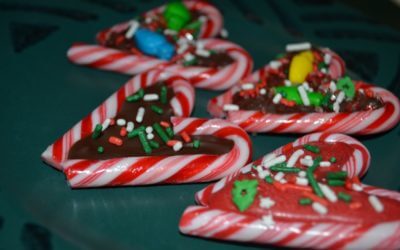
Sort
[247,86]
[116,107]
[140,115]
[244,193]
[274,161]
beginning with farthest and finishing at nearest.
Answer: [247,86] < [116,107] < [140,115] < [274,161] < [244,193]

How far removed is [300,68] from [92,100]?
1163 millimetres

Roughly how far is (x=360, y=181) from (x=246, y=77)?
91 cm

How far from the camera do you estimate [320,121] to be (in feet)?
10.3

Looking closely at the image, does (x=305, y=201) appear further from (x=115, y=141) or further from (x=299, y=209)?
(x=115, y=141)

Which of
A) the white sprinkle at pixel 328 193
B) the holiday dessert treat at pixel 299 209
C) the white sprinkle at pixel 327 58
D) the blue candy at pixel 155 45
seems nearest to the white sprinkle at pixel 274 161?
the holiday dessert treat at pixel 299 209

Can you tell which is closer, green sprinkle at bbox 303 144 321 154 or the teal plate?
the teal plate

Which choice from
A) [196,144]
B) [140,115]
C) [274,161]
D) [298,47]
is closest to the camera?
[274,161]

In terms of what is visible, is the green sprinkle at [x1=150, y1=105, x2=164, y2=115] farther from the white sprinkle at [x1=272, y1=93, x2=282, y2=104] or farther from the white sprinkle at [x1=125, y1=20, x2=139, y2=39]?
the white sprinkle at [x1=125, y1=20, x2=139, y2=39]

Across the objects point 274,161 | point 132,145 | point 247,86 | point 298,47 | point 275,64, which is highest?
point 298,47

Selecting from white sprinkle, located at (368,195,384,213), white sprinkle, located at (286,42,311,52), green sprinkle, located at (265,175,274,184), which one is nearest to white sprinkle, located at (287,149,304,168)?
green sprinkle, located at (265,175,274,184)

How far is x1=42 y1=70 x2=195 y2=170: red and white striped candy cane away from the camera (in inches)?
116

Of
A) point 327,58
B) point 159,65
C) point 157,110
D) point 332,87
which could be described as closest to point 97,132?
point 157,110

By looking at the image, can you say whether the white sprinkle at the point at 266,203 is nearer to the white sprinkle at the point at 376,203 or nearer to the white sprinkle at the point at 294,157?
the white sprinkle at the point at 294,157

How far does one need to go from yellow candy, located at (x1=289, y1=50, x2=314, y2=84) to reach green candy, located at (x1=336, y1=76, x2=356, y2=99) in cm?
19
